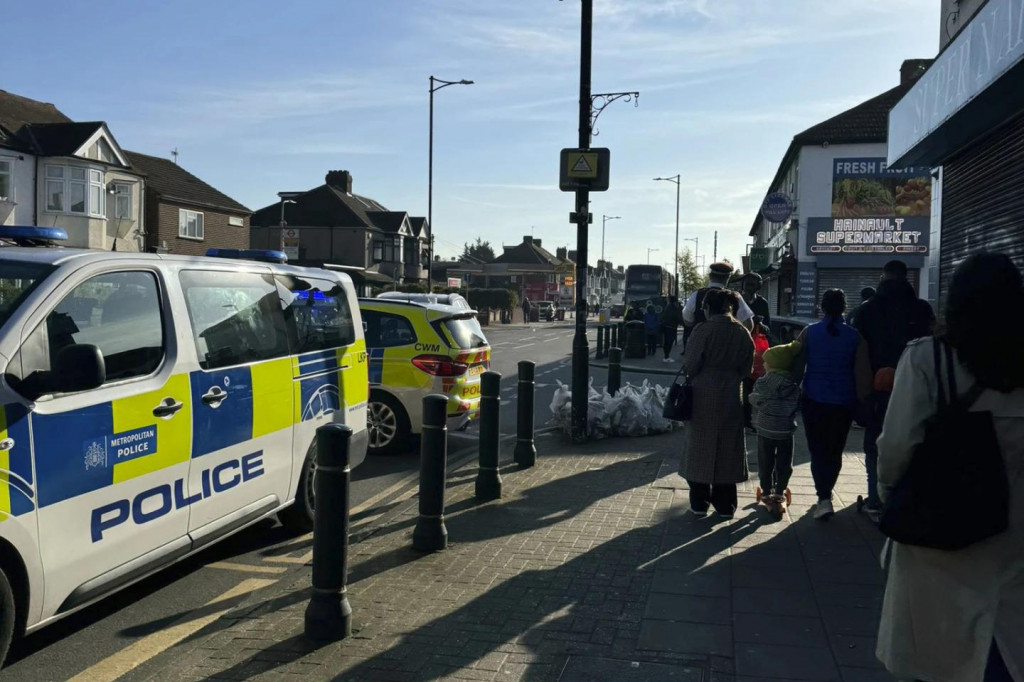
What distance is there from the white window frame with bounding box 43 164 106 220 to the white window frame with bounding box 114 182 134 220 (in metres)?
1.73

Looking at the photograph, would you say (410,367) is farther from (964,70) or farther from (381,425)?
(964,70)

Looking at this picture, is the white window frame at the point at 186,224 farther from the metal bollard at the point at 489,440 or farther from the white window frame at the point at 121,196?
the metal bollard at the point at 489,440

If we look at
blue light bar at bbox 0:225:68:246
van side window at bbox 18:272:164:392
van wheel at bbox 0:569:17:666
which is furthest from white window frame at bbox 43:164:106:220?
van wheel at bbox 0:569:17:666

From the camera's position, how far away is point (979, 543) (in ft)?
8.33

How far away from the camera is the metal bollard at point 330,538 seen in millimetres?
4410

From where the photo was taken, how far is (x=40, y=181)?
3803cm

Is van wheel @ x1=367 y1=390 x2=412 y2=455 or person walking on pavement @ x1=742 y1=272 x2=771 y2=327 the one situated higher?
person walking on pavement @ x1=742 y1=272 x2=771 y2=327

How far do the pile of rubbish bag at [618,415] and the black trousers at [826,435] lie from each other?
151 inches

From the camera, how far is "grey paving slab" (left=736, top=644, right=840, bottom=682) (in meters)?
4.07

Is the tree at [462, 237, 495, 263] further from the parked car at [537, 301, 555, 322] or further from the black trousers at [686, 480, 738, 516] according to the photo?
the black trousers at [686, 480, 738, 516]

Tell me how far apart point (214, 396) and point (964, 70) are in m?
6.44

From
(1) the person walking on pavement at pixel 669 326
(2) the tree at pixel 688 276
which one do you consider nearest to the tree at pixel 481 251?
(2) the tree at pixel 688 276

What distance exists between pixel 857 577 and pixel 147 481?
3.99m

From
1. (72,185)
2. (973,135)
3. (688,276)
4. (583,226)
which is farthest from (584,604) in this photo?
(688,276)
